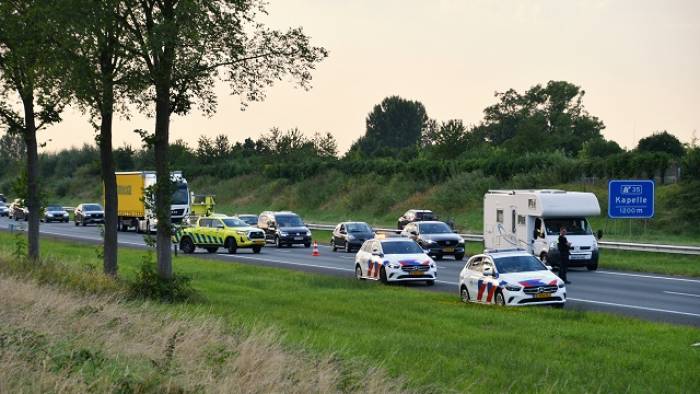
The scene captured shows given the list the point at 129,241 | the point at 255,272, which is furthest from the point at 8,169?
the point at 255,272

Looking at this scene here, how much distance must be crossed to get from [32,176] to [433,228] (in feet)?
62.4

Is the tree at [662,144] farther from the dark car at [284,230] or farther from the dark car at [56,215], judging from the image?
the dark car at [56,215]

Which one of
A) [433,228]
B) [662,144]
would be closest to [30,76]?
[433,228]

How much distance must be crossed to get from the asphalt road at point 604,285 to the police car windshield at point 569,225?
4.71 ft

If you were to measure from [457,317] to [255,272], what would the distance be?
1405cm

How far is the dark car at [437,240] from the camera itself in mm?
43219

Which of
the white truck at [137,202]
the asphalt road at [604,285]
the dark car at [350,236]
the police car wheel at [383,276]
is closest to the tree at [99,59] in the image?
the police car wheel at [383,276]

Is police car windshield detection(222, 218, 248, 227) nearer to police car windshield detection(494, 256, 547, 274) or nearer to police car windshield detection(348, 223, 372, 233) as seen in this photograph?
police car windshield detection(348, 223, 372, 233)

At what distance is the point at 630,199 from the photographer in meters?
39.8

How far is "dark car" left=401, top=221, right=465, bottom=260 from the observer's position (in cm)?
4322

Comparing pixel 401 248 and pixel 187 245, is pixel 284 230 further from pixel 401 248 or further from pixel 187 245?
pixel 401 248

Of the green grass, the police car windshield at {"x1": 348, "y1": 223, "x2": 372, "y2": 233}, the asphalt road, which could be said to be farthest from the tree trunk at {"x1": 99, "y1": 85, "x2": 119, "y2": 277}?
the police car windshield at {"x1": 348, "y1": 223, "x2": 372, "y2": 233}

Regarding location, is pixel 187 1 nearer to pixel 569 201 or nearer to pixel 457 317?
pixel 457 317

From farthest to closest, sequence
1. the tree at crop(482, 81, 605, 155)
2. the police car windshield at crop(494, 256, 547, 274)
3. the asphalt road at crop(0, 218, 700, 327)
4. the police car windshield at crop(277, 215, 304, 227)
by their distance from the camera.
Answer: the tree at crop(482, 81, 605, 155) → the police car windshield at crop(277, 215, 304, 227) → the police car windshield at crop(494, 256, 547, 274) → the asphalt road at crop(0, 218, 700, 327)
